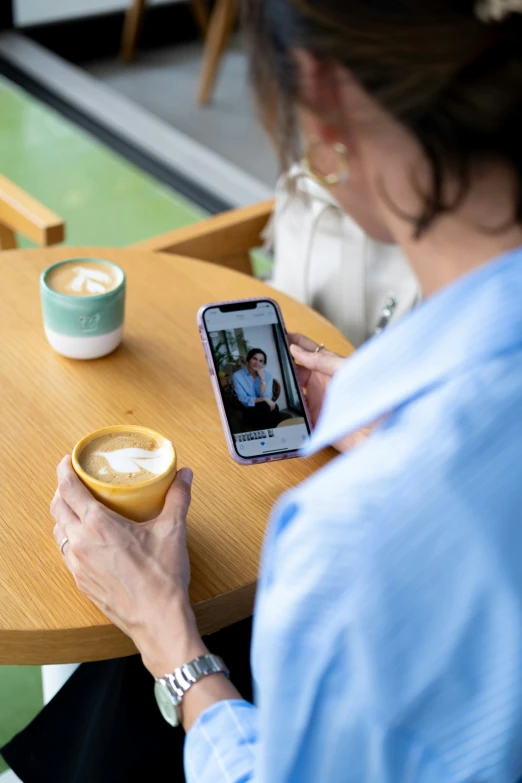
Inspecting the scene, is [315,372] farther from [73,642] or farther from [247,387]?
[73,642]

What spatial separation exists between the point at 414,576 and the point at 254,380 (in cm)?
56

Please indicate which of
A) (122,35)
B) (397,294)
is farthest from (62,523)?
(122,35)

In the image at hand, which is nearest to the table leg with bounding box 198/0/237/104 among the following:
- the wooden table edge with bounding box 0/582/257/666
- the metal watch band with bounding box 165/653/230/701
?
the wooden table edge with bounding box 0/582/257/666

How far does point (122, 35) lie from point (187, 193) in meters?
1.59

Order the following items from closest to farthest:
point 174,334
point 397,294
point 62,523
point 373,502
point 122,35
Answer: point 373,502 → point 62,523 → point 174,334 → point 397,294 → point 122,35

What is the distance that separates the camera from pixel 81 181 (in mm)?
3123


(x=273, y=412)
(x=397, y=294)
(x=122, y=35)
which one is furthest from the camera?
(x=122, y=35)

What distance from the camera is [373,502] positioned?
1.71 ft

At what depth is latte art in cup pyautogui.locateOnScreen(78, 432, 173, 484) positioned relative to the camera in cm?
86

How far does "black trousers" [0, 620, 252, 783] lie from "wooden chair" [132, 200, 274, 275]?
0.73 metres

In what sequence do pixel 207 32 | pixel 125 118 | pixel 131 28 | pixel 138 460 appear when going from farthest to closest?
pixel 207 32 < pixel 131 28 < pixel 125 118 < pixel 138 460

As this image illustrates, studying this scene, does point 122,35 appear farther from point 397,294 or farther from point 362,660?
point 362,660

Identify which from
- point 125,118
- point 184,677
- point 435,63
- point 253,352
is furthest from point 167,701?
point 125,118

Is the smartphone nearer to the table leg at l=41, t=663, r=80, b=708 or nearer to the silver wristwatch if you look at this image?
the silver wristwatch
